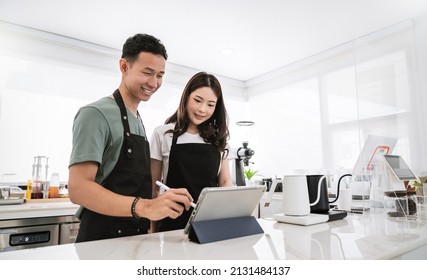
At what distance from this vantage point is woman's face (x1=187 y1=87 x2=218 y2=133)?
1244mm

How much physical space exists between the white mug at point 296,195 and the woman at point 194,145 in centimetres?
39

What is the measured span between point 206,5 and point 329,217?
1.95 m

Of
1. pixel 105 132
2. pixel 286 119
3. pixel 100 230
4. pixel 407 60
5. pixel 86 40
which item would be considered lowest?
pixel 100 230

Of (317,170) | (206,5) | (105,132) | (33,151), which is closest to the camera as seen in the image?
(105,132)

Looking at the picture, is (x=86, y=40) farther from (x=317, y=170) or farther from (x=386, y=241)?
(x=386, y=241)

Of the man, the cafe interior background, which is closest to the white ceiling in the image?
the cafe interior background

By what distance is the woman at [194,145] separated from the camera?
1218 mm

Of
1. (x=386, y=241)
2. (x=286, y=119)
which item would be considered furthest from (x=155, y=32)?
(x=386, y=241)

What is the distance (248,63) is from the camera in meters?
3.51

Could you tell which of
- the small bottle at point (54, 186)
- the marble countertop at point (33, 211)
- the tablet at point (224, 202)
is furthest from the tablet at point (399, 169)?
the small bottle at point (54, 186)

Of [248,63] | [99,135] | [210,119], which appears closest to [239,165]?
[248,63]

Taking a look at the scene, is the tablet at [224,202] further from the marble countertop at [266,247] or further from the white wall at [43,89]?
the white wall at [43,89]

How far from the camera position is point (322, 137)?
10.7 feet

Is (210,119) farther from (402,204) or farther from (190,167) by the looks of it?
(402,204)
